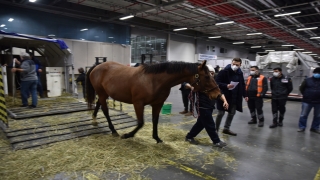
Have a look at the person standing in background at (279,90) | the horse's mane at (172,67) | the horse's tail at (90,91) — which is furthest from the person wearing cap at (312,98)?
the horse's tail at (90,91)

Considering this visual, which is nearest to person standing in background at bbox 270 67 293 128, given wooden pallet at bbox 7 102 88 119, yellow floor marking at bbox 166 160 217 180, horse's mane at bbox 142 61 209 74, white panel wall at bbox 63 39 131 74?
horse's mane at bbox 142 61 209 74

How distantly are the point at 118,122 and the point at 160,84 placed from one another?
2.03 metres

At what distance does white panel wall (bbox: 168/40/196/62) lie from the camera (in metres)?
19.6

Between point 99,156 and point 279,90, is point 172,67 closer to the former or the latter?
point 99,156

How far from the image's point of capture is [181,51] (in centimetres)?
2052

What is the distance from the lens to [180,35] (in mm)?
19969

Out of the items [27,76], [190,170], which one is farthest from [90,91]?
[190,170]


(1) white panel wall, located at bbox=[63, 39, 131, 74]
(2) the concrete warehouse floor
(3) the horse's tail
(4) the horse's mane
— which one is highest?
Answer: (1) white panel wall, located at bbox=[63, 39, 131, 74]

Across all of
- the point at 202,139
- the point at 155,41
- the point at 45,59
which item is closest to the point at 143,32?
the point at 155,41

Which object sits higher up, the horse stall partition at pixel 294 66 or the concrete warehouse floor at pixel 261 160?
the horse stall partition at pixel 294 66

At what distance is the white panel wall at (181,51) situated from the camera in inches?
773

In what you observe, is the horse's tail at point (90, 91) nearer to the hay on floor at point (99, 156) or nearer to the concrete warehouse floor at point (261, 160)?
the hay on floor at point (99, 156)

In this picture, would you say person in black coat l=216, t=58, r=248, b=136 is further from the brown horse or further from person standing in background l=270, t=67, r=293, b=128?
person standing in background l=270, t=67, r=293, b=128

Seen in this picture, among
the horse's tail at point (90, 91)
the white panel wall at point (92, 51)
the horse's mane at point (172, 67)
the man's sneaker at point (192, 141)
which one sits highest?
the white panel wall at point (92, 51)
